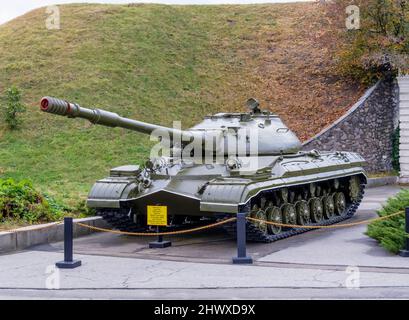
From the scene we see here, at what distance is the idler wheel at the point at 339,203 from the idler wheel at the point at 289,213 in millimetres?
2762

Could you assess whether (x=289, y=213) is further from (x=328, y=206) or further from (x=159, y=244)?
(x=159, y=244)

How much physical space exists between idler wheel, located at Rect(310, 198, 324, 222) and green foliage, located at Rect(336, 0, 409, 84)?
41.8ft

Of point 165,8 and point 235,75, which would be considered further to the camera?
point 165,8

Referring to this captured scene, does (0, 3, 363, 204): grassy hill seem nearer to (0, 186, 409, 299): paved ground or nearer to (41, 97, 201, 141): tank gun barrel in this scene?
(41, 97, 201, 141): tank gun barrel

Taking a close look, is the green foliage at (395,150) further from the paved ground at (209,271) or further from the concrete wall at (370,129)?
the paved ground at (209,271)

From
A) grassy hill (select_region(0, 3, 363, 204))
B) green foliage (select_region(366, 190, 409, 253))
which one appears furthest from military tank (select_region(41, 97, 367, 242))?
grassy hill (select_region(0, 3, 363, 204))

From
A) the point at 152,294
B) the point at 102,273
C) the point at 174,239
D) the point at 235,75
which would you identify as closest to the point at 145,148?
the point at 235,75

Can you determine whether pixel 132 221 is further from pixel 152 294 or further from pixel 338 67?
pixel 338 67

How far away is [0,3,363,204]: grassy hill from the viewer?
80.6ft

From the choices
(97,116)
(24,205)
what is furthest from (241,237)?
(24,205)

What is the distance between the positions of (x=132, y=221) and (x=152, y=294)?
5700 millimetres

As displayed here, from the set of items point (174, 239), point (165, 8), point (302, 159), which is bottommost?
point (174, 239)

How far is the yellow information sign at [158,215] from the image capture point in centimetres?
1236

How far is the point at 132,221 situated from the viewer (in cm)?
1452
